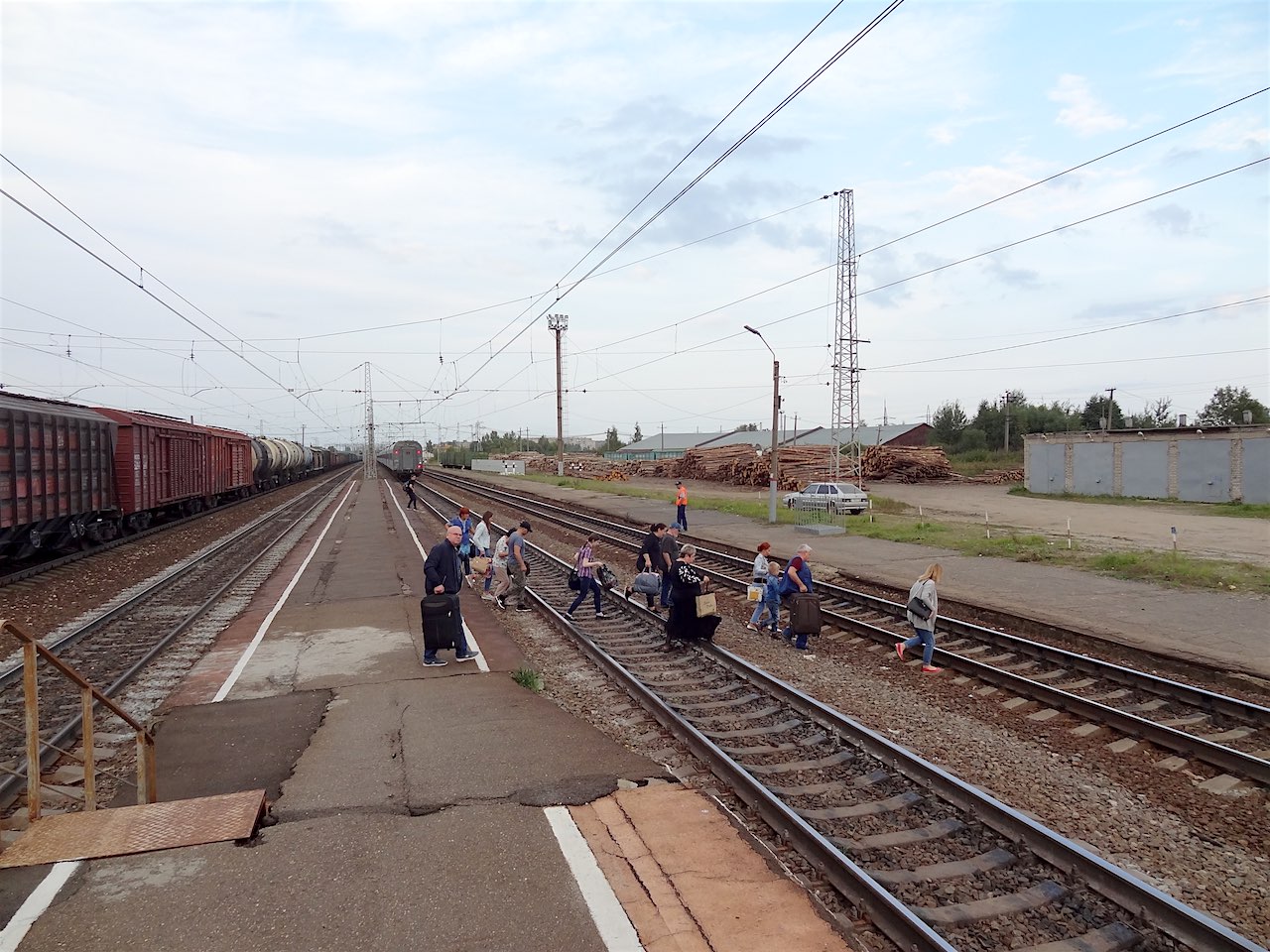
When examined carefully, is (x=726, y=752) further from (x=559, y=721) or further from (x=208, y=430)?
(x=208, y=430)

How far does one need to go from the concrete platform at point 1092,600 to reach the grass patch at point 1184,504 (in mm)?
18212

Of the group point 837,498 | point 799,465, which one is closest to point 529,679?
point 837,498

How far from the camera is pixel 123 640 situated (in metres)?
11.5

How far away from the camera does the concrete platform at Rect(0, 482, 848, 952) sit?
4129mm

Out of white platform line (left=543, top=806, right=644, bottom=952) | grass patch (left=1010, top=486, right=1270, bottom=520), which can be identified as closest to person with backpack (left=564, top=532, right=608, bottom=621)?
white platform line (left=543, top=806, right=644, bottom=952)

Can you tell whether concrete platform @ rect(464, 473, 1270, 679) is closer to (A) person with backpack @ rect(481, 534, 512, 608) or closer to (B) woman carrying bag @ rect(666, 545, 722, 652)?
(B) woman carrying bag @ rect(666, 545, 722, 652)

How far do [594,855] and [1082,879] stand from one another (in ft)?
9.53

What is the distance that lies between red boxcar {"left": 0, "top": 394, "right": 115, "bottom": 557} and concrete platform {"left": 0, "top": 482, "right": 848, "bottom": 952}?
9.78 metres

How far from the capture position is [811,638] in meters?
11.8

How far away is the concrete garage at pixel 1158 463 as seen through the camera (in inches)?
1329

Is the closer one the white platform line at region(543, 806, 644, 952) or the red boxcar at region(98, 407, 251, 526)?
the white platform line at region(543, 806, 644, 952)

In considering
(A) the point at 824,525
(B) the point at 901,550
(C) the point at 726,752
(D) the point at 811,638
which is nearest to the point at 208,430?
(A) the point at 824,525

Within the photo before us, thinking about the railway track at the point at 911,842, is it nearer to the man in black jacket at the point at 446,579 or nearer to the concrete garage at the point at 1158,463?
the man in black jacket at the point at 446,579

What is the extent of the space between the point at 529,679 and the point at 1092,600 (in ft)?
33.7
